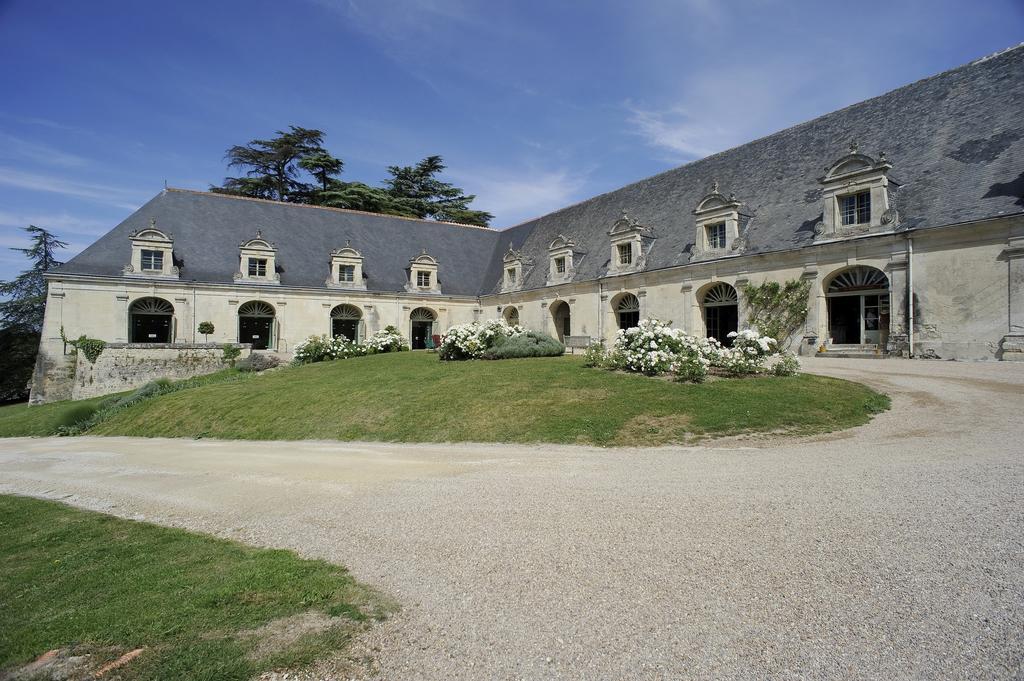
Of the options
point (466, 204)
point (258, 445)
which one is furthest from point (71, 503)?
point (466, 204)

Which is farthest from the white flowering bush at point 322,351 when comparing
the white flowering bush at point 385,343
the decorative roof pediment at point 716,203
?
the decorative roof pediment at point 716,203

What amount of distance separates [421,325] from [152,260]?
49.4ft

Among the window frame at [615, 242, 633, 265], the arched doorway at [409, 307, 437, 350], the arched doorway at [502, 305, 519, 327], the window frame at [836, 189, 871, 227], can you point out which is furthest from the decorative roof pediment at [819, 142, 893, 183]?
the arched doorway at [409, 307, 437, 350]

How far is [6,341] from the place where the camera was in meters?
34.1

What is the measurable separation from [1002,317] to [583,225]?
20347mm

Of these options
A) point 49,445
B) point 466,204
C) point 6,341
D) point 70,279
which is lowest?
A: point 49,445

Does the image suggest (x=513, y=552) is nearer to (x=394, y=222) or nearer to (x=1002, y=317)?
(x=1002, y=317)

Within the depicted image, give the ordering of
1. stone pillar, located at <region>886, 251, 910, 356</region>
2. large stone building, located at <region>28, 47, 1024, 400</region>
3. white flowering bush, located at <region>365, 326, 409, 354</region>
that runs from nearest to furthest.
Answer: large stone building, located at <region>28, 47, 1024, 400</region>
stone pillar, located at <region>886, 251, 910, 356</region>
white flowering bush, located at <region>365, 326, 409, 354</region>

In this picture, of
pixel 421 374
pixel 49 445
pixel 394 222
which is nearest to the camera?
pixel 49 445

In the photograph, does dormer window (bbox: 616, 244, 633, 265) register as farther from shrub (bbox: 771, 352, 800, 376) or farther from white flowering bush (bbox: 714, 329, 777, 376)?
shrub (bbox: 771, 352, 800, 376)

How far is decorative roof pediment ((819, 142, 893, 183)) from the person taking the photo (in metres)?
17.3

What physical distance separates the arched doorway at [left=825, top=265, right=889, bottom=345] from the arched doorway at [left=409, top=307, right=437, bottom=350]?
74.5 feet

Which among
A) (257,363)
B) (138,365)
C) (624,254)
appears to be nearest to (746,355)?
(624,254)

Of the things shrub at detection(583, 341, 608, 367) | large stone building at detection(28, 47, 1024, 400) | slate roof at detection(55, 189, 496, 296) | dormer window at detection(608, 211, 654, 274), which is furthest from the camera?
slate roof at detection(55, 189, 496, 296)
